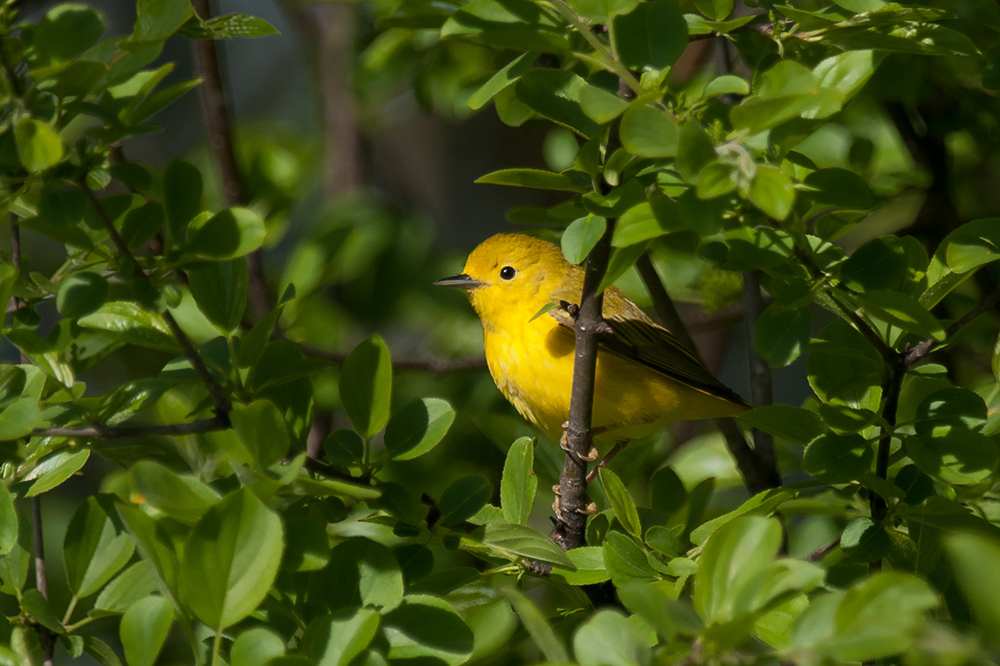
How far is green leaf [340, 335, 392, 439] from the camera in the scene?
63.3 inches

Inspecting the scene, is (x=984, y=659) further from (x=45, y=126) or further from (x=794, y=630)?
(x=45, y=126)

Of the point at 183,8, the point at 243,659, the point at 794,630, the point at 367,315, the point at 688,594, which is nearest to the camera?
the point at 794,630

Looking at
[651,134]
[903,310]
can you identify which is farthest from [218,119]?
[903,310]

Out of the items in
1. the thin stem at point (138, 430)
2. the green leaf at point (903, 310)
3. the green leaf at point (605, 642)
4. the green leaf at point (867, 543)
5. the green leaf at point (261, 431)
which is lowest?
the green leaf at point (867, 543)

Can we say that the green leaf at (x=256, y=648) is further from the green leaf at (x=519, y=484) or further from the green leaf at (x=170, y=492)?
the green leaf at (x=519, y=484)

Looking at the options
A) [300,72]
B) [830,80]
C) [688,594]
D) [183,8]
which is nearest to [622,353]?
[688,594]

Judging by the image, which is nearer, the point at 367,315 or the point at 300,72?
the point at 367,315

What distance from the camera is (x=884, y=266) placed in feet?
4.90

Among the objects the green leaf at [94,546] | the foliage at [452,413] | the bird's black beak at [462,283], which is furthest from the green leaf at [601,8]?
the bird's black beak at [462,283]

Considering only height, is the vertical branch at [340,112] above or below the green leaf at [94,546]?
below

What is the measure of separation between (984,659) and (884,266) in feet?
2.54

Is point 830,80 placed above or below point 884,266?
above

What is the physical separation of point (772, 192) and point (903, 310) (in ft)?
1.30

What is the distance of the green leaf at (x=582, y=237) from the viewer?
1.43 m
